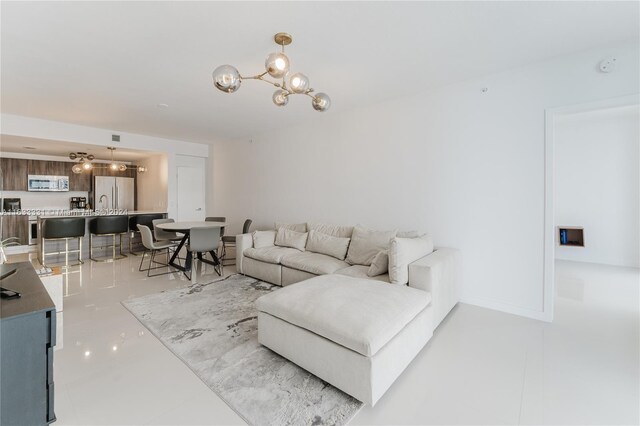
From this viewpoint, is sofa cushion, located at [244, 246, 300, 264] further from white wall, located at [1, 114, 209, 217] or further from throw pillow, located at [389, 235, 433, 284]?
white wall, located at [1, 114, 209, 217]

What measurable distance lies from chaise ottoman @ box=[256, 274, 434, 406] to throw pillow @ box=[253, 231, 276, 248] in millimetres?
2198

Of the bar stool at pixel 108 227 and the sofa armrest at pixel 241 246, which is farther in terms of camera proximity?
the bar stool at pixel 108 227

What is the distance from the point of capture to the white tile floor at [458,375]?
165 centimetres

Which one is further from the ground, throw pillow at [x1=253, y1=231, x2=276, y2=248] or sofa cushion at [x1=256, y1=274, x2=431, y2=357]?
throw pillow at [x1=253, y1=231, x2=276, y2=248]

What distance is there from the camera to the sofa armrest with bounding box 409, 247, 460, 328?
262 cm

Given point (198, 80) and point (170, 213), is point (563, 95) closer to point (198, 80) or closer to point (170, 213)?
point (198, 80)

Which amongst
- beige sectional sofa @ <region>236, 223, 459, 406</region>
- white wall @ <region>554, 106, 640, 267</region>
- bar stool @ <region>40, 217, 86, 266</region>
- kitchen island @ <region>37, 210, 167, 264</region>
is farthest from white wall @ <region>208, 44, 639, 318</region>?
kitchen island @ <region>37, 210, 167, 264</region>

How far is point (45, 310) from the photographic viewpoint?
1.35 metres

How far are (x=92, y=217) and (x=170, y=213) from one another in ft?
5.07

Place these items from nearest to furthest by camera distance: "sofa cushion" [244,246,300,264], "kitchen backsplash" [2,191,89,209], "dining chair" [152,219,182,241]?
"sofa cushion" [244,246,300,264] < "dining chair" [152,219,182,241] < "kitchen backsplash" [2,191,89,209]

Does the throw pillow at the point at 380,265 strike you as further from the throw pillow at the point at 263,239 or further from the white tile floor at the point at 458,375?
the throw pillow at the point at 263,239

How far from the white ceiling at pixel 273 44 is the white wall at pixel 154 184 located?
10.2 feet

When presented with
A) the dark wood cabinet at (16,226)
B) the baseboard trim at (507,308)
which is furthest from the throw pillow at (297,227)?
the dark wood cabinet at (16,226)

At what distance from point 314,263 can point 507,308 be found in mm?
2246
